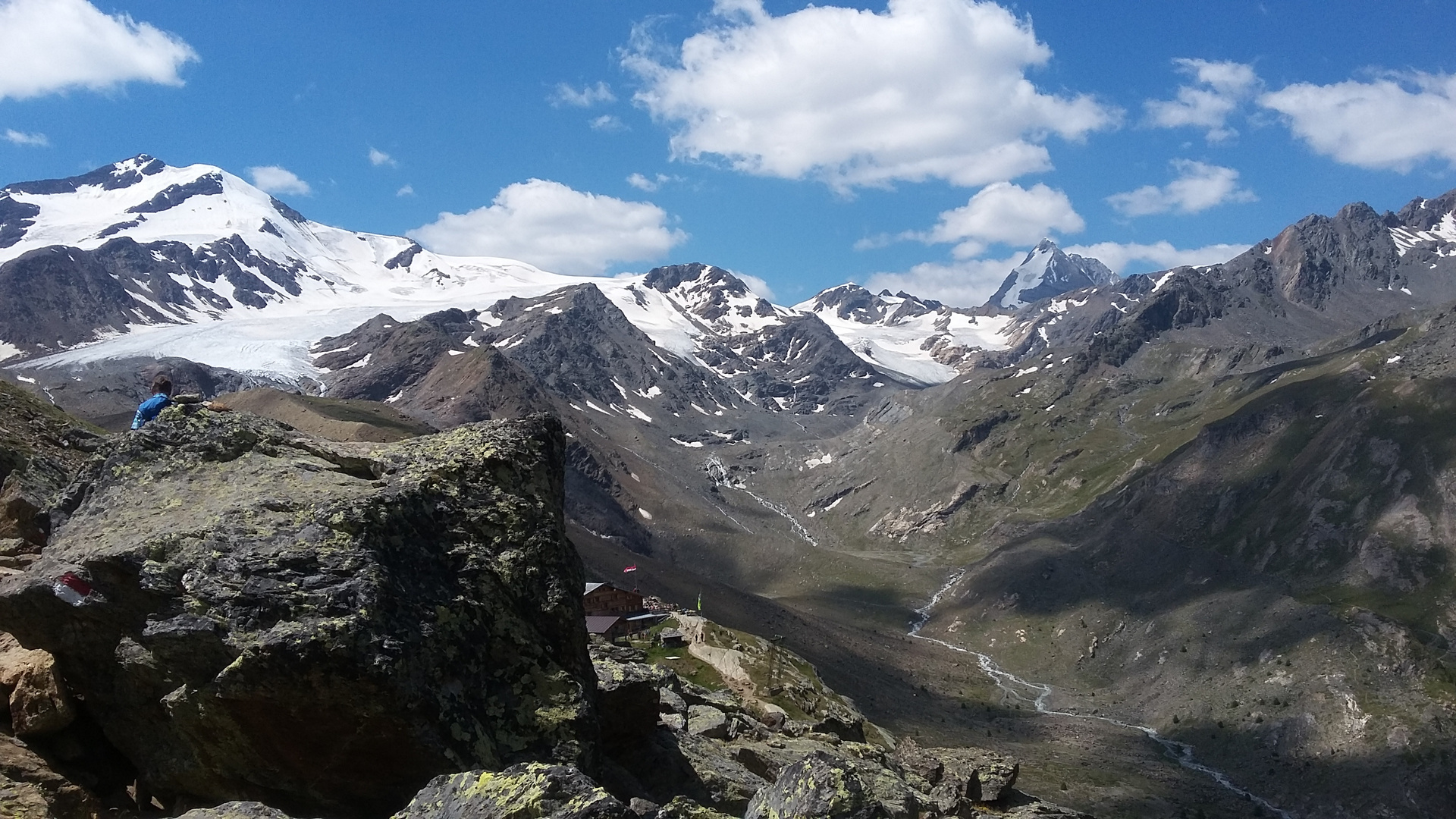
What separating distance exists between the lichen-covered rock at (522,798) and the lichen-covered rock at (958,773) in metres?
12.8

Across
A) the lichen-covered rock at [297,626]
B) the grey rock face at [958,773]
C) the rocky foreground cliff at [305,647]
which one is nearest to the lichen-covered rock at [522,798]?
the rocky foreground cliff at [305,647]

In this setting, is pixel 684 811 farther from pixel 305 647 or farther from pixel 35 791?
pixel 35 791

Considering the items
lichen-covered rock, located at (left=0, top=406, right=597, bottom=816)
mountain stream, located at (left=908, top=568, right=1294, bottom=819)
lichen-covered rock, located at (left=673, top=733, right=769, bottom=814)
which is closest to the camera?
lichen-covered rock, located at (left=0, top=406, right=597, bottom=816)

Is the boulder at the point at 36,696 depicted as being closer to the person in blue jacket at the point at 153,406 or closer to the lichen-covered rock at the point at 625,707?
the person in blue jacket at the point at 153,406

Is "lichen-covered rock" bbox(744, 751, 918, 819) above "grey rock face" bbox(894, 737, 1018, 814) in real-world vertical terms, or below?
above

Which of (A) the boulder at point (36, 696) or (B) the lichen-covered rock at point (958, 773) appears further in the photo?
(B) the lichen-covered rock at point (958, 773)

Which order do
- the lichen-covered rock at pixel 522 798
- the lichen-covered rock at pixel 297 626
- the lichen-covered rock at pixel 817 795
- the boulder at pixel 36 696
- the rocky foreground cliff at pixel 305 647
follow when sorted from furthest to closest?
the boulder at pixel 36 696
the lichen-covered rock at pixel 297 626
the rocky foreground cliff at pixel 305 647
the lichen-covered rock at pixel 817 795
the lichen-covered rock at pixel 522 798

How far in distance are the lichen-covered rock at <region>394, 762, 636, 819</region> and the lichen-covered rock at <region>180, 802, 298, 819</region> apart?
4.56 ft

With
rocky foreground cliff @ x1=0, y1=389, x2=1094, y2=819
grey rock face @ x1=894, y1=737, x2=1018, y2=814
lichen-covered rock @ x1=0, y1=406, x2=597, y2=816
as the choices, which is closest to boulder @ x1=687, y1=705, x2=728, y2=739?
grey rock face @ x1=894, y1=737, x2=1018, y2=814

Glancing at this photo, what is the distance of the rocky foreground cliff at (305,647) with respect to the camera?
11742 millimetres

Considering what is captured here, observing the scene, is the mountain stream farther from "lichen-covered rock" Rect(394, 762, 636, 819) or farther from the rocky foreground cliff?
"lichen-covered rock" Rect(394, 762, 636, 819)

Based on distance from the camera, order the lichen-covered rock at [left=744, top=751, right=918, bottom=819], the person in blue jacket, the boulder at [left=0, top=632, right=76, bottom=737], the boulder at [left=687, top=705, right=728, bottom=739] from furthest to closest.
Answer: the boulder at [left=687, top=705, right=728, bottom=739] < the person in blue jacket < the boulder at [left=0, top=632, right=76, bottom=737] < the lichen-covered rock at [left=744, top=751, right=918, bottom=819]

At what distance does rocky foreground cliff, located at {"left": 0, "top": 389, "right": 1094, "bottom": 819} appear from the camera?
11.7 meters

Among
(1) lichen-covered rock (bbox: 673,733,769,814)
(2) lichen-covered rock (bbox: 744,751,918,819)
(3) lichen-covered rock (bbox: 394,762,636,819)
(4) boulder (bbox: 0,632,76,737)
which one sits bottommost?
(1) lichen-covered rock (bbox: 673,733,769,814)
